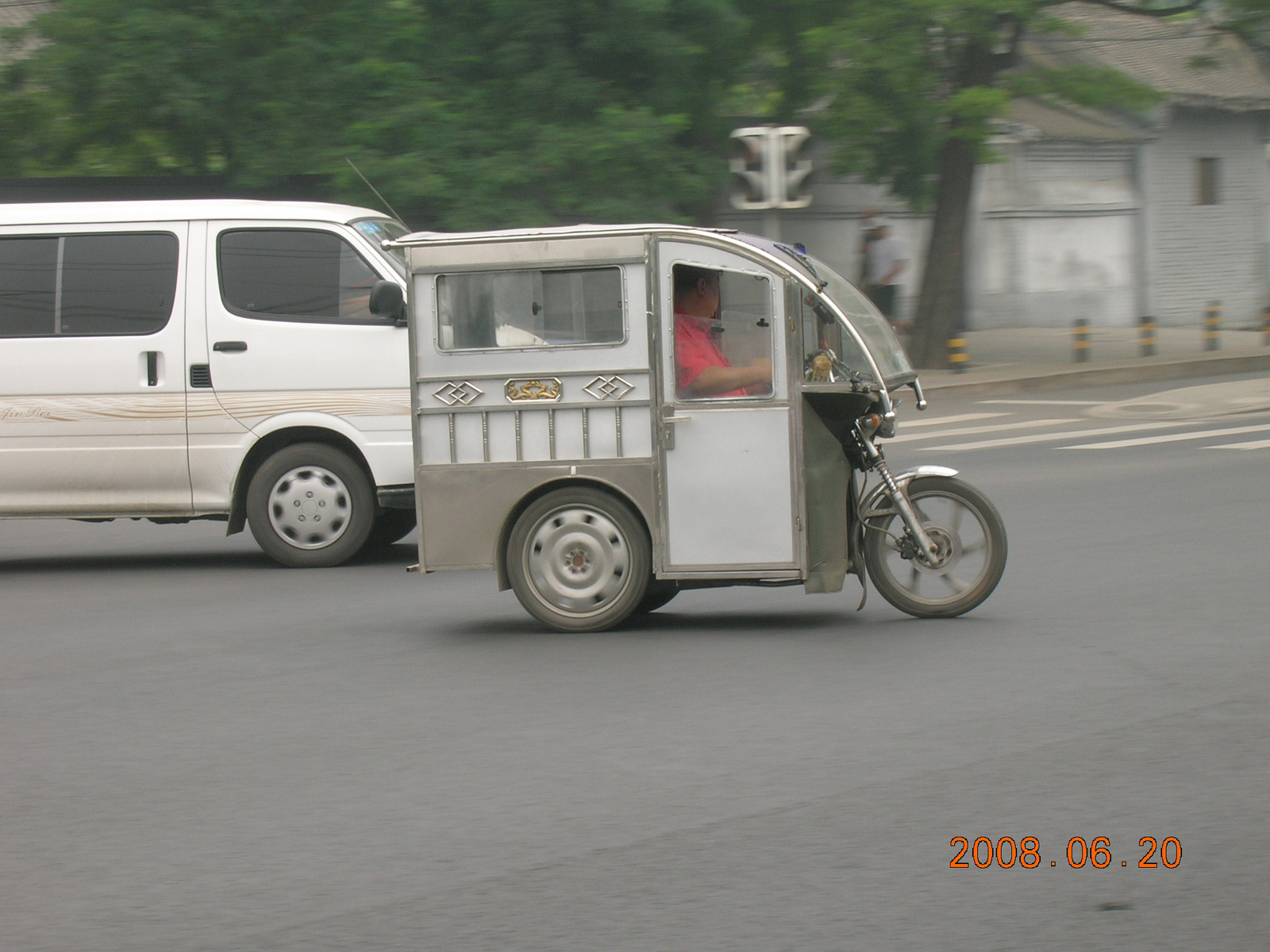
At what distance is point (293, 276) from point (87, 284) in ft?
4.21

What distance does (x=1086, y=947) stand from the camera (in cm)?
391

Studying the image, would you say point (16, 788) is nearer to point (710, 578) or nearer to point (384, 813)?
point (384, 813)

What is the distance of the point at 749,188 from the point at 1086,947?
1498 centimetres

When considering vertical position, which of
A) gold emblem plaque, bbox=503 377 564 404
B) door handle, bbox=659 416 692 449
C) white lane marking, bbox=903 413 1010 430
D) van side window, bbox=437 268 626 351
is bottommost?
white lane marking, bbox=903 413 1010 430

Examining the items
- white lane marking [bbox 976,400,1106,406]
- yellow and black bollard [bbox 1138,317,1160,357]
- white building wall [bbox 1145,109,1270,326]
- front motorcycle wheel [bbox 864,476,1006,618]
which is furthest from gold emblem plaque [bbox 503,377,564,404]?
white building wall [bbox 1145,109,1270,326]

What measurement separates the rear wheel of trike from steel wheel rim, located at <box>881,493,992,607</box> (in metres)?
1.15

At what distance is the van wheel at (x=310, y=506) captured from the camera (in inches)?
405

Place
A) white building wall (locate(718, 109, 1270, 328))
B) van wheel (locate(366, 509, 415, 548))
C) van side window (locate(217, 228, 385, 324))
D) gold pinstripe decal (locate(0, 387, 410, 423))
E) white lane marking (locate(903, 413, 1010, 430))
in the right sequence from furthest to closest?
white building wall (locate(718, 109, 1270, 328)) → white lane marking (locate(903, 413, 1010, 430)) → van wheel (locate(366, 509, 415, 548)) → van side window (locate(217, 228, 385, 324)) → gold pinstripe decal (locate(0, 387, 410, 423))

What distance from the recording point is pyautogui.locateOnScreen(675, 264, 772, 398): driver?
7797 millimetres

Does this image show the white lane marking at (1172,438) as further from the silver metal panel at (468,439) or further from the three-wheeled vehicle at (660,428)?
the silver metal panel at (468,439)

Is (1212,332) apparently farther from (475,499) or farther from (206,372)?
(475,499)

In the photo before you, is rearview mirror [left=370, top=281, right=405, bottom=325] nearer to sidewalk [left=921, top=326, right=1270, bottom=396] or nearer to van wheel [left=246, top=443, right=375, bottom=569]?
van wheel [left=246, top=443, right=375, bottom=569]

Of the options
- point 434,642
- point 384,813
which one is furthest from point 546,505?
point 384,813

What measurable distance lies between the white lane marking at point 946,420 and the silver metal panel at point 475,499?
1089 centimetres
